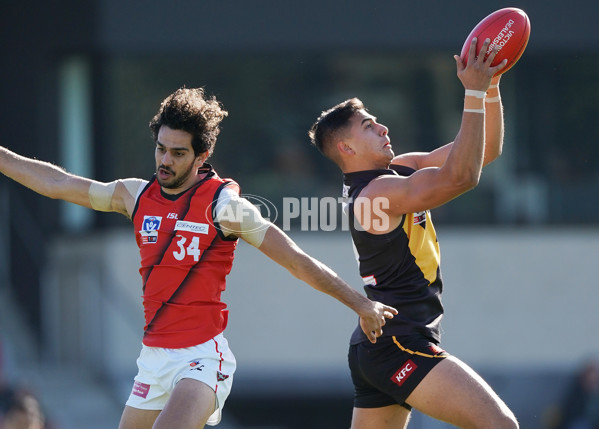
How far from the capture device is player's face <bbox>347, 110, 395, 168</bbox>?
18.7 feet

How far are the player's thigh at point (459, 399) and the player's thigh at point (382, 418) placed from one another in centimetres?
27

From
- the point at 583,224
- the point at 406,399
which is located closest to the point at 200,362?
the point at 406,399

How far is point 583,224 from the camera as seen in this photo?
12969 millimetres

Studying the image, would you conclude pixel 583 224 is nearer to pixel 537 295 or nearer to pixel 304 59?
pixel 537 295

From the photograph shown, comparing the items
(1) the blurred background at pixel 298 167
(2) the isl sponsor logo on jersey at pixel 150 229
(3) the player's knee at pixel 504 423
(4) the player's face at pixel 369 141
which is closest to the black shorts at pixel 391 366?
(3) the player's knee at pixel 504 423

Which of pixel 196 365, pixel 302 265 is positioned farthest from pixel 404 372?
pixel 196 365

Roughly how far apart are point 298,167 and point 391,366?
761cm

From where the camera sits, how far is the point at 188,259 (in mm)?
5473

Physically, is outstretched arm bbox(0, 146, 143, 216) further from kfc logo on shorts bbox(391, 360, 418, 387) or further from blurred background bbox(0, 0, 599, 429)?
blurred background bbox(0, 0, 599, 429)

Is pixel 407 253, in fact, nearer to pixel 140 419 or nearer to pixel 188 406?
pixel 188 406

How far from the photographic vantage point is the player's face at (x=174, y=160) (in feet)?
18.2

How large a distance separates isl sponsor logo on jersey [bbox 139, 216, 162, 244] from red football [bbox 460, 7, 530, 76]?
1899 millimetres

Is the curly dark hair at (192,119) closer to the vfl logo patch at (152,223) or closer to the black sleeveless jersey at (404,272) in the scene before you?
the vfl logo patch at (152,223)

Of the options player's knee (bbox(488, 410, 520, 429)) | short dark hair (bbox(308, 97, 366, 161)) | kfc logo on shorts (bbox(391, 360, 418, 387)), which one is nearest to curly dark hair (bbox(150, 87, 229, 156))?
short dark hair (bbox(308, 97, 366, 161))
